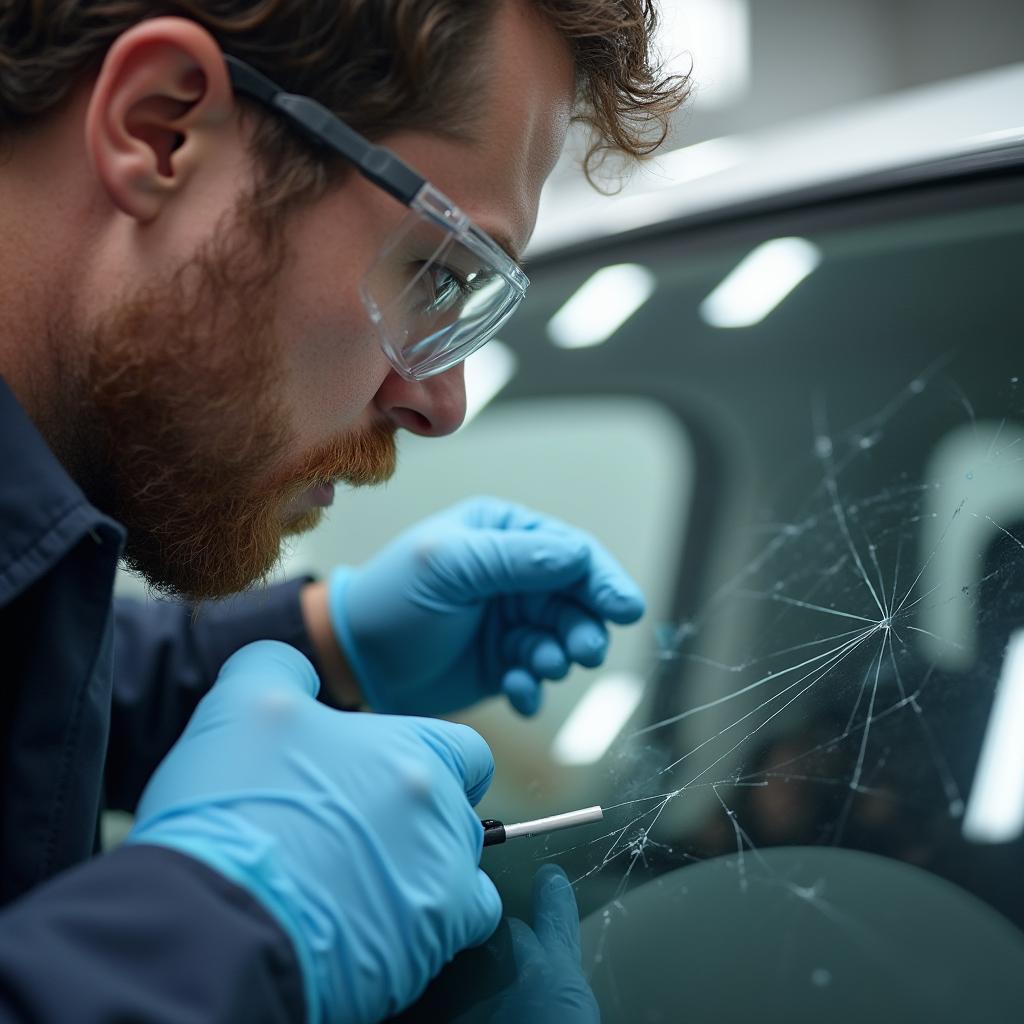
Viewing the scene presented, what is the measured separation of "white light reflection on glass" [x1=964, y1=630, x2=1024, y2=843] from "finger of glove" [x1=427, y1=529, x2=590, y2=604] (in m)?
0.59

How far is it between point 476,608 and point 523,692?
0.73 ft

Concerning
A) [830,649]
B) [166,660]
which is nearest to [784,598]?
[830,649]

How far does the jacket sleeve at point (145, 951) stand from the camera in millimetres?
618

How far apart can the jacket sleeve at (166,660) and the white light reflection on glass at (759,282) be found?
76cm

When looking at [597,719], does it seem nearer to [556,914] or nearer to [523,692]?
[523,692]

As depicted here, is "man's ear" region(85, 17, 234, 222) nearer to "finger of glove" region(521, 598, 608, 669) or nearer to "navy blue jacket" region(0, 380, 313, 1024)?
"navy blue jacket" region(0, 380, 313, 1024)

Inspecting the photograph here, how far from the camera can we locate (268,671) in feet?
3.17

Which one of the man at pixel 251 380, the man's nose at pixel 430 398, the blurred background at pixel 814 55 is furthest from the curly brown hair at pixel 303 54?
the blurred background at pixel 814 55

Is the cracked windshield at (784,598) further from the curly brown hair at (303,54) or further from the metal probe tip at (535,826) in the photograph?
the curly brown hair at (303,54)

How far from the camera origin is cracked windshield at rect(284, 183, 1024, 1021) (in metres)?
0.76

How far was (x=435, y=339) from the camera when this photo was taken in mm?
1123

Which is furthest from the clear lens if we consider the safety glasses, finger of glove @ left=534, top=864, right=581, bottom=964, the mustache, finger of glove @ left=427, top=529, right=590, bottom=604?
finger of glove @ left=534, top=864, right=581, bottom=964

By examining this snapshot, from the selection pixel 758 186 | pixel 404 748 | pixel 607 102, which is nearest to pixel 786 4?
pixel 758 186

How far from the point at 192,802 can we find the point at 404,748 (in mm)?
169
